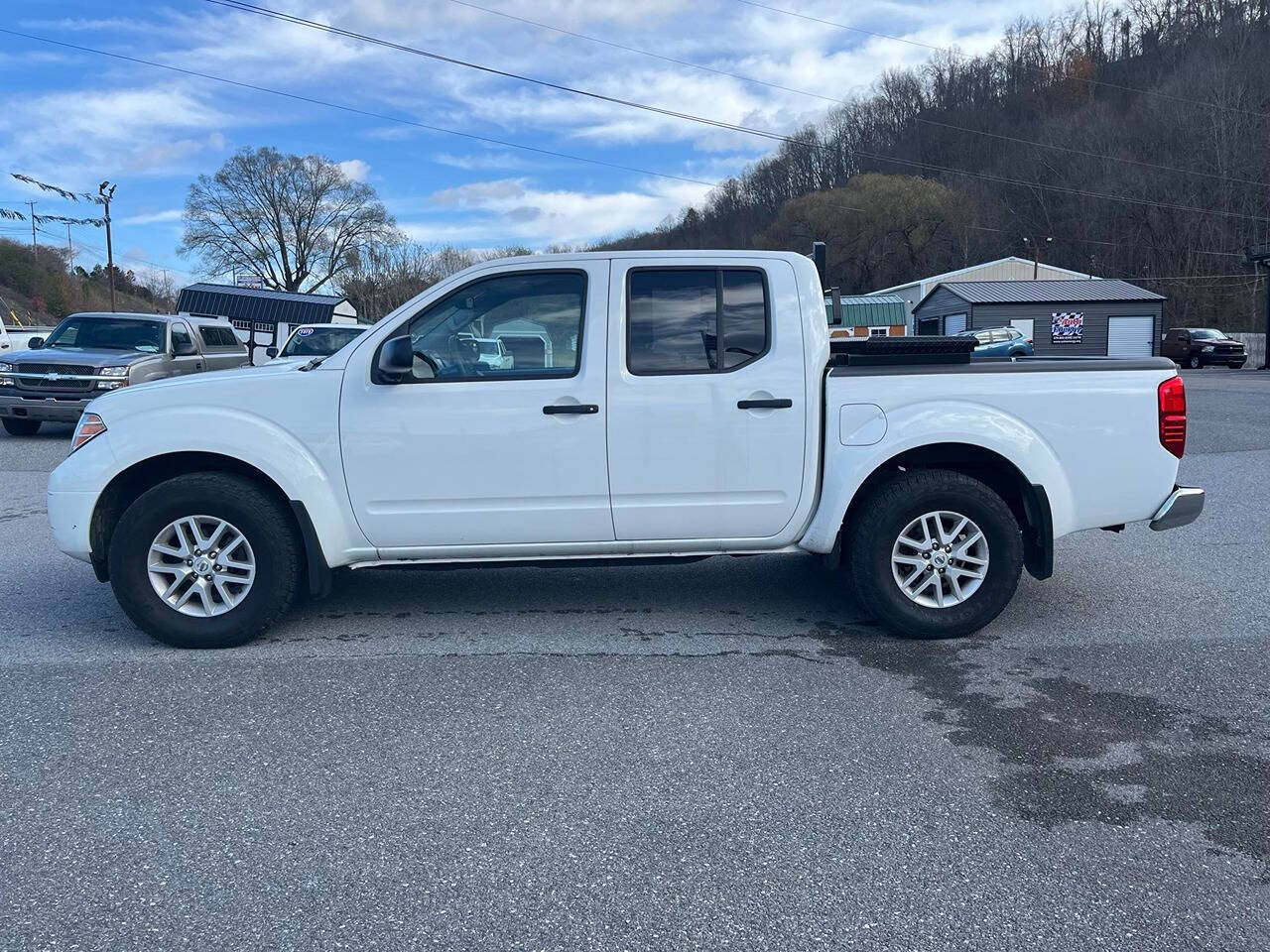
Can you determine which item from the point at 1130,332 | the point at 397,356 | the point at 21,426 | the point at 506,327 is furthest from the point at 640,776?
the point at 1130,332

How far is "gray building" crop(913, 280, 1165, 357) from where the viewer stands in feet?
159

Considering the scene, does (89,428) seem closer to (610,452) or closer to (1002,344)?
(610,452)

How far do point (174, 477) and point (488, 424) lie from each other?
1.73 meters

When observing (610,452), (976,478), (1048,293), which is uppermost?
(1048,293)

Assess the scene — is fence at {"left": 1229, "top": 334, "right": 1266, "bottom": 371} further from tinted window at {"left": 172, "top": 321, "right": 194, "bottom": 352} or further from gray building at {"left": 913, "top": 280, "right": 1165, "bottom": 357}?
tinted window at {"left": 172, "top": 321, "right": 194, "bottom": 352}

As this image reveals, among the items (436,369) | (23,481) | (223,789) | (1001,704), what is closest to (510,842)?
(223,789)

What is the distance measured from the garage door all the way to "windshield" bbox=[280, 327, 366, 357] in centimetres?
4223

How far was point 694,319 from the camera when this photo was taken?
5219 mm

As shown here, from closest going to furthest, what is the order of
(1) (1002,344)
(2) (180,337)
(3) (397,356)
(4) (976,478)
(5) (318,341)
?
(3) (397,356) < (4) (976,478) < (2) (180,337) < (5) (318,341) < (1) (1002,344)

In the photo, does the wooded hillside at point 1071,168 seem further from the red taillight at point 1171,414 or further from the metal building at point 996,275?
the red taillight at point 1171,414

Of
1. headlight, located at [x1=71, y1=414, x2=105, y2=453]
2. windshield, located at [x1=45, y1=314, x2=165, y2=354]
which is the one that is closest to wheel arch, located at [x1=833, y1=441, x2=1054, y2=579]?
headlight, located at [x1=71, y1=414, x2=105, y2=453]

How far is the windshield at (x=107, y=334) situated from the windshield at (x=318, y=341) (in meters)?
2.82

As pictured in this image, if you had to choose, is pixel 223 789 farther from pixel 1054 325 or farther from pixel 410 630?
pixel 1054 325

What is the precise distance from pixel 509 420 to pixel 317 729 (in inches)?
69.6
